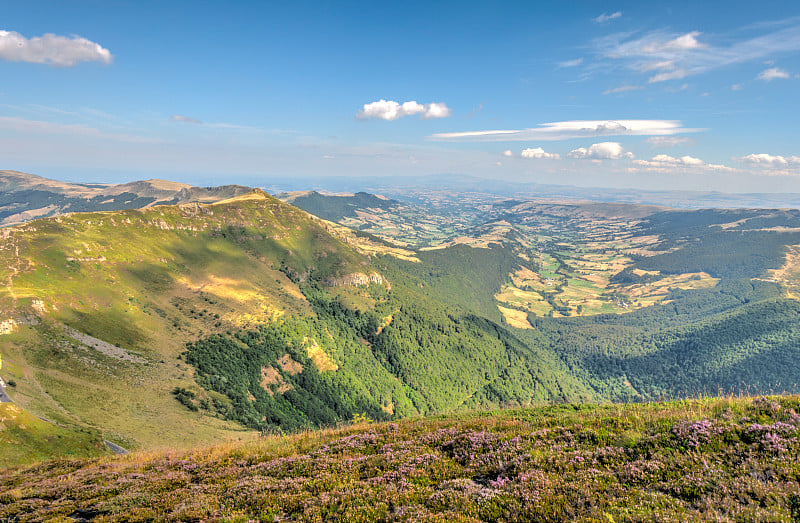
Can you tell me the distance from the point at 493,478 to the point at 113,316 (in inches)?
→ 5837

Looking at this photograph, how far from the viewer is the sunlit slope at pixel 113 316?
72.9m

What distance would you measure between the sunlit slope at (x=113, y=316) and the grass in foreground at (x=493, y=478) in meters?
62.1

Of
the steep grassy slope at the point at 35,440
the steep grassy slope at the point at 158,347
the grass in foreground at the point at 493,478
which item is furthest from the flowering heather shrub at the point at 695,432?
the steep grassy slope at the point at 158,347

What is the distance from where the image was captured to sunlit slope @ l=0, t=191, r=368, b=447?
72.9 metres

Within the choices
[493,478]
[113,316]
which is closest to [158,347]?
[113,316]

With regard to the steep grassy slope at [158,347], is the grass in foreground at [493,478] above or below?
above

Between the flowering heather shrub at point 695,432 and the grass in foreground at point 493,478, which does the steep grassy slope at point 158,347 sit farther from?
the flowering heather shrub at point 695,432

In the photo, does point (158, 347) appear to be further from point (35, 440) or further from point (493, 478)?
point (493, 478)

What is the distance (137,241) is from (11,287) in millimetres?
81387

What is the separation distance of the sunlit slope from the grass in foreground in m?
62.1

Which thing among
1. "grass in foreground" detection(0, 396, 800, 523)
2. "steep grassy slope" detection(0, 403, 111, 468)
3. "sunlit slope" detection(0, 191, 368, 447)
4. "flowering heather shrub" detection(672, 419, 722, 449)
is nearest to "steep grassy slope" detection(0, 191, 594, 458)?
"sunlit slope" detection(0, 191, 368, 447)

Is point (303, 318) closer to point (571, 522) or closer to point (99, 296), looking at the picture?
point (99, 296)

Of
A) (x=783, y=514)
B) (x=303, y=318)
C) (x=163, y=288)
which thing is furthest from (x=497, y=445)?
(x=303, y=318)

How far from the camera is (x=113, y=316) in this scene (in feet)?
374
